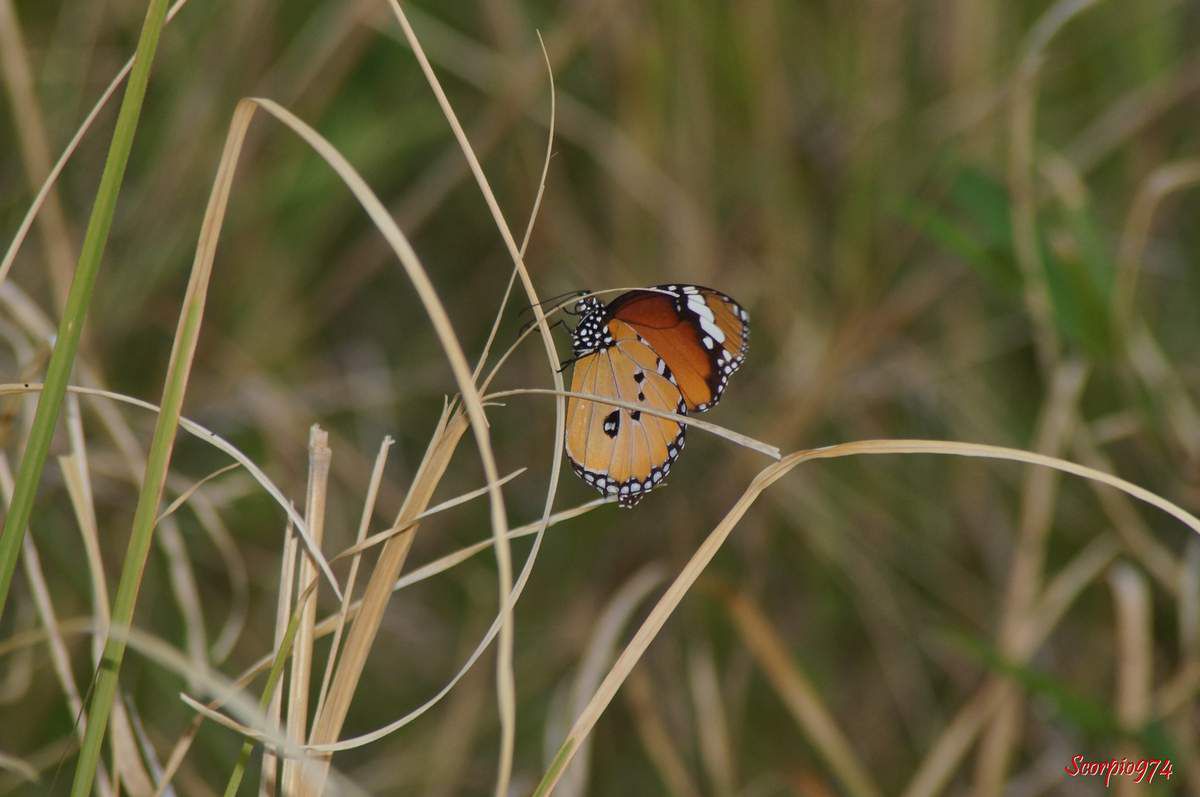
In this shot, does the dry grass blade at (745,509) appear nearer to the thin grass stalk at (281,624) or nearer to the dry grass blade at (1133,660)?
the thin grass stalk at (281,624)

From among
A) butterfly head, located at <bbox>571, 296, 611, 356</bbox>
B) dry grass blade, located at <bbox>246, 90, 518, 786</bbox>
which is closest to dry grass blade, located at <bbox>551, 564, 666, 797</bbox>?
butterfly head, located at <bbox>571, 296, 611, 356</bbox>

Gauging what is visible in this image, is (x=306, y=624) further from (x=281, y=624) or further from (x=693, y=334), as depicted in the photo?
(x=693, y=334)

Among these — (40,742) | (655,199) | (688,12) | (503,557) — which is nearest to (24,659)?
(40,742)

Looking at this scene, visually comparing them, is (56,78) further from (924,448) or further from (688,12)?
(924,448)

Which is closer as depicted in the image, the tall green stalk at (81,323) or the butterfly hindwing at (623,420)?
the tall green stalk at (81,323)

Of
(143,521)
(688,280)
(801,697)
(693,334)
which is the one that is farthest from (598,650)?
(688,280)

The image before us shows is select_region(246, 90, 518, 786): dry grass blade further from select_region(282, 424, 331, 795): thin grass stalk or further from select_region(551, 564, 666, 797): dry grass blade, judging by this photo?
select_region(551, 564, 666, 797): dry grass blade

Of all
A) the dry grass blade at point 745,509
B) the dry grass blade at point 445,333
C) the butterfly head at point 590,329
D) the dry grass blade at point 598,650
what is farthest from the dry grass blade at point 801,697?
the dry grass blade at point 445,333
